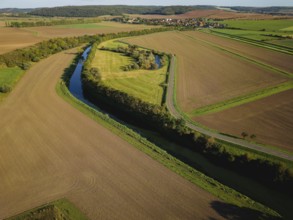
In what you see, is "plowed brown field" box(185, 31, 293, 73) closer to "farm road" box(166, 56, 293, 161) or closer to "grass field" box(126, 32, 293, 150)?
"grass field" box(126, 32, 293, 150)

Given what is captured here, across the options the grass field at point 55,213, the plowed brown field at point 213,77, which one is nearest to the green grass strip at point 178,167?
the grass field at point 55,213

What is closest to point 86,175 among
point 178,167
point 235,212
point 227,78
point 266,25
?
point 178,167

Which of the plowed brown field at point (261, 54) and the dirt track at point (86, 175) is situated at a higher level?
the plowed brown field at point (261, 54)

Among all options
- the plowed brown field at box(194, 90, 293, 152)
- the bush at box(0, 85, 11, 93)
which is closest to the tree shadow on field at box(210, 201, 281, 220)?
the plowed brown field at box(194, 90, 293, 152)

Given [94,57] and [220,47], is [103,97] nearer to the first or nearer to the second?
[94,57]

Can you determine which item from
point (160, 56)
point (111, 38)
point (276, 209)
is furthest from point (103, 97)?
point (111, 38)

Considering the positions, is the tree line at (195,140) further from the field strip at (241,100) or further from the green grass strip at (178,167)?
the field strip at (241,100)
